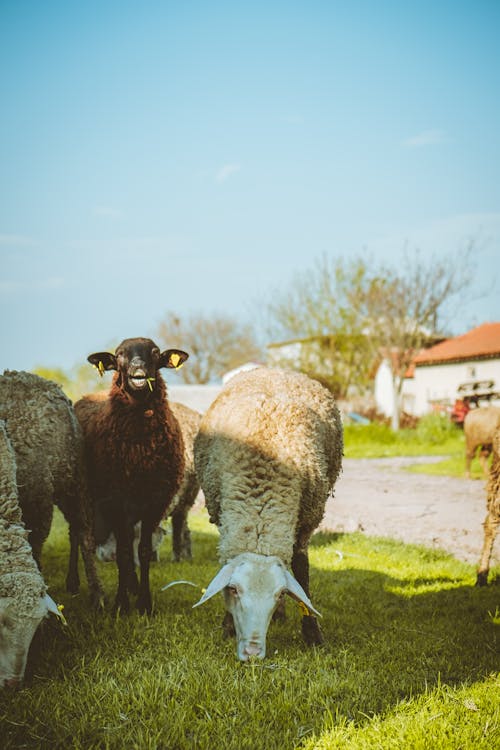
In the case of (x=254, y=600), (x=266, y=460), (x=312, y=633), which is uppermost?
(x=266, y=460)

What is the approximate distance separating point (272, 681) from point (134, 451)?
2.28 m

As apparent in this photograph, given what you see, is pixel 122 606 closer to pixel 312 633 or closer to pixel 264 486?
pixel 312 633

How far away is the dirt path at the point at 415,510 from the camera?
8883mm

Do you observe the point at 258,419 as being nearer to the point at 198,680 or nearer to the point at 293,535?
the point at 293,535

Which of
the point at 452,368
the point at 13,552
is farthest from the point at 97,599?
the point at 452,368

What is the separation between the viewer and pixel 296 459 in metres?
4.63

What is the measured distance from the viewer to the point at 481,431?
14.8 m

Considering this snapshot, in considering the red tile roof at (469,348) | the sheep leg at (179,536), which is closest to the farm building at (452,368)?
the red tile roof at (469,348)

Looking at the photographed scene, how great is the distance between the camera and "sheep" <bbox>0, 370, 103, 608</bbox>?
4883 mm

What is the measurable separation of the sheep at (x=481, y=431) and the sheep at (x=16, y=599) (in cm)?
1295

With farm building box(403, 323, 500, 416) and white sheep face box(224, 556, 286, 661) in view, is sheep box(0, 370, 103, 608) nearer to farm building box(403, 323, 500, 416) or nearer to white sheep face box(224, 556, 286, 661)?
white sheep face box(224, 556, 286, 661)

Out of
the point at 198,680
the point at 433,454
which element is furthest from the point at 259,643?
the point at 433,454

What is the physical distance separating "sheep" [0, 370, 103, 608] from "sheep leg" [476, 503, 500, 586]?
383 centimetres

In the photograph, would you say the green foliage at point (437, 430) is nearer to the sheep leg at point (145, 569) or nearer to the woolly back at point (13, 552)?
the sheep leg at point (145, 569)
